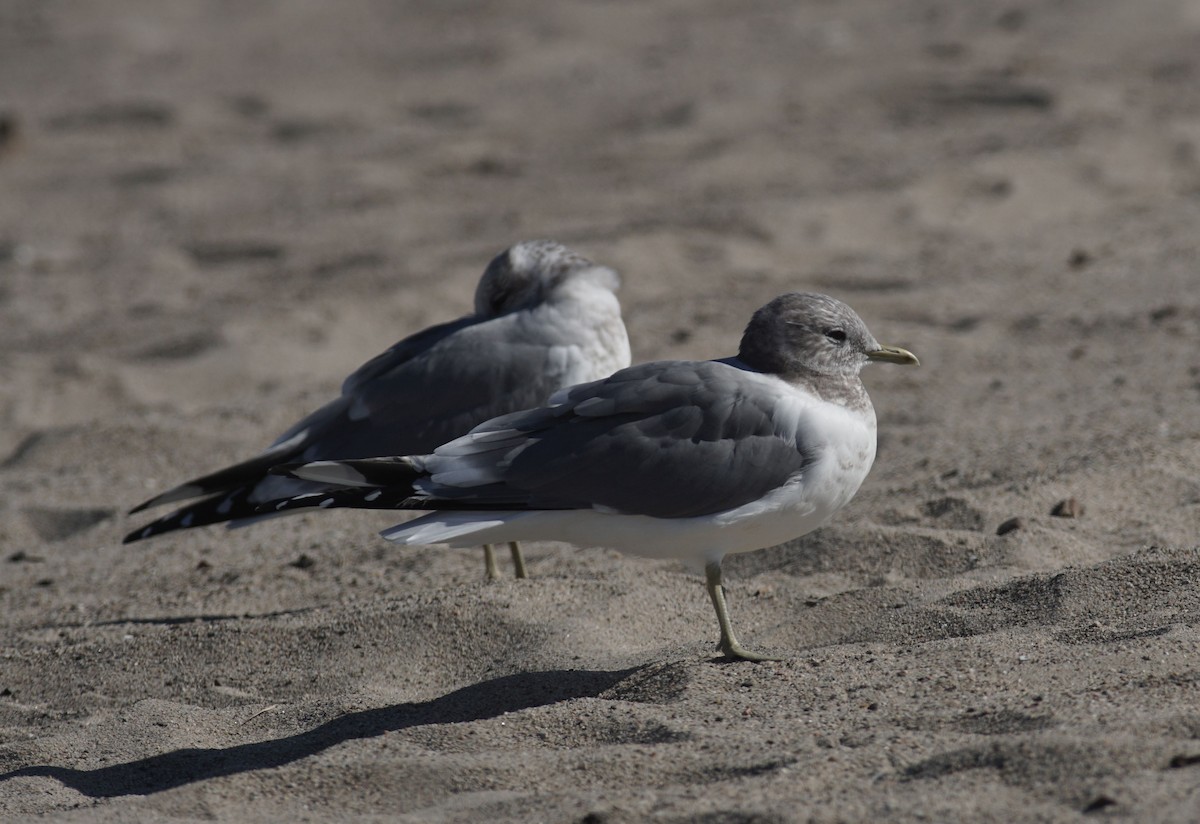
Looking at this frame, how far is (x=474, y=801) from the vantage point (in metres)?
3.30

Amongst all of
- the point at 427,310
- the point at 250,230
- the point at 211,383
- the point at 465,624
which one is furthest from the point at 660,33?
the point at 465,624

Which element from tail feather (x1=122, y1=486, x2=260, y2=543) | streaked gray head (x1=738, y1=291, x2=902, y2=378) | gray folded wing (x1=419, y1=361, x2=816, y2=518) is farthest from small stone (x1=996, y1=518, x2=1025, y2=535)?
tail feather (x1=122, y1=486, x2=260, y2=543)

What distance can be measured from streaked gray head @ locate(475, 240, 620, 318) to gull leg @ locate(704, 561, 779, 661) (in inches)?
59.5

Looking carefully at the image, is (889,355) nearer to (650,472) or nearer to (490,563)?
(650,472)

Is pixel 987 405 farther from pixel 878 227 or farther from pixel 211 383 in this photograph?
pixel 211 383

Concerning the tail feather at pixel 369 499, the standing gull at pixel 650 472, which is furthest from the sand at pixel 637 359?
Answer: the tail feather at pixel 369 499

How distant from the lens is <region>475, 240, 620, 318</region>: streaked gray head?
5.36 meters

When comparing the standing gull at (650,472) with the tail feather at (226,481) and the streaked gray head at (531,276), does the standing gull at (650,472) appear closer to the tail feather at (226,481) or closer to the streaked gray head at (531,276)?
the tail feather at (226,481)

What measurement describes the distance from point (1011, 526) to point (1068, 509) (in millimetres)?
246

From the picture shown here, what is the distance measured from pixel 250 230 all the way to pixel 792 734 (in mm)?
6391

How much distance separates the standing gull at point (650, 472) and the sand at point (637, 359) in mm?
331

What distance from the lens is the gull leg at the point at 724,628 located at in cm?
393

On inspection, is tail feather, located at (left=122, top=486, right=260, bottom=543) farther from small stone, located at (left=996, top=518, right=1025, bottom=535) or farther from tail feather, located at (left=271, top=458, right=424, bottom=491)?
small stone, located at (left=996, top=518, right=1025, bottom=535)

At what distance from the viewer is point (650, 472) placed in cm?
396
